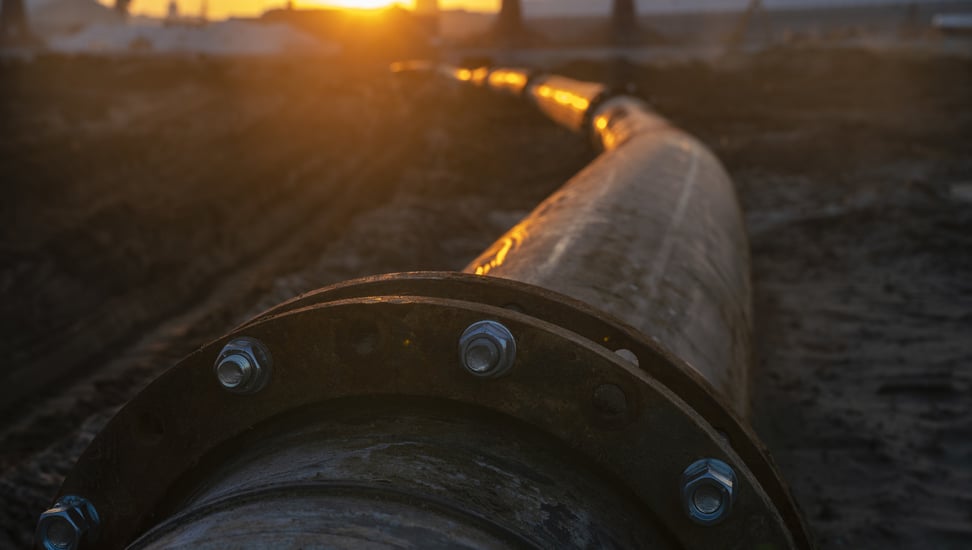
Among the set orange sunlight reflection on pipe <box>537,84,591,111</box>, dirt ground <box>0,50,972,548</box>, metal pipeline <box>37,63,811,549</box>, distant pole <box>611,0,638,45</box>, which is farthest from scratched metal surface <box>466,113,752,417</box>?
distant pole <box>611,0,638,45</box>

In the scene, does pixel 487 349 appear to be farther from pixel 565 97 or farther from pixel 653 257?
pixel 565 97

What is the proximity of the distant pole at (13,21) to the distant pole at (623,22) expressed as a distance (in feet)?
74.8

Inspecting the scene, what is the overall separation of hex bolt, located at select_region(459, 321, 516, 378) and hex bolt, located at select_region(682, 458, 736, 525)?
1.07ft

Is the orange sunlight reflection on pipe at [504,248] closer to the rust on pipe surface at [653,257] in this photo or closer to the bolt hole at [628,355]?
the rust on pipe surface at [653,257]

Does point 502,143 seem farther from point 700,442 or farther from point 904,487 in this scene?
point 700,442

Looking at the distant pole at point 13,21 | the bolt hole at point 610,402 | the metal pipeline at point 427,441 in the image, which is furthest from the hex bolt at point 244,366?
the distant pole at point 13,21

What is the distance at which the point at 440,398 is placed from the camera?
1.43 metres

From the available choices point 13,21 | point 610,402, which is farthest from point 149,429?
point 13,21

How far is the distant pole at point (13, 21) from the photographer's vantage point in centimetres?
3403

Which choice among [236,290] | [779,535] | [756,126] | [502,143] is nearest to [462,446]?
[779,535]

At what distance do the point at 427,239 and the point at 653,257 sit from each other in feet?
15.8

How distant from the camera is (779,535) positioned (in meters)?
1.34

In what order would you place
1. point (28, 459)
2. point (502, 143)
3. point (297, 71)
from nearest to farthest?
point (28, 459)
point (502, 143)
point (297, 71)

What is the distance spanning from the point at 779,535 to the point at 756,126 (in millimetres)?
11756
